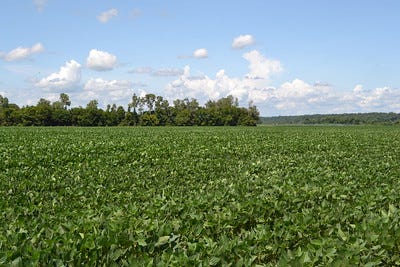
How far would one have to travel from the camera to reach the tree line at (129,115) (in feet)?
331

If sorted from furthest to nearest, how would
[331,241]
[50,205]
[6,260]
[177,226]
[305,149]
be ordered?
1. [305,149]
2. [50,205]
3. [177,226]
4. [331,241]
5. [6,260]

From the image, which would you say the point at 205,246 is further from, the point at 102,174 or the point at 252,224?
the point at 102,174

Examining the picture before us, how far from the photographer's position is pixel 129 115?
11075 cm

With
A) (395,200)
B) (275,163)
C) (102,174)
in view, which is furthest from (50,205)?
(275,163)

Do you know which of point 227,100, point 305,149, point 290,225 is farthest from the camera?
point 227,100

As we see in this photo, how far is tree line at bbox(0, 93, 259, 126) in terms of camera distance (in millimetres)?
100875

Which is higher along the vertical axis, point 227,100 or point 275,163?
point 227,100

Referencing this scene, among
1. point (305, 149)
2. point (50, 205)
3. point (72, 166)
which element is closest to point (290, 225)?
point (50, 205)

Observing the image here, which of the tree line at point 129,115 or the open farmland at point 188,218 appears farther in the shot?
the tree line at point 129,115

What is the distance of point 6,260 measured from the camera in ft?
10.5

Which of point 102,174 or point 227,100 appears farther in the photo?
point 227,100

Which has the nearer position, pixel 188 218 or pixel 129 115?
pixel 188 218

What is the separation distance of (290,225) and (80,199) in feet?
15.3

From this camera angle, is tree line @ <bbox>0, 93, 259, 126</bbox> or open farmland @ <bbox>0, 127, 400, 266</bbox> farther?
tree line @ <bbox>0, 93, 259, 126</bbox>
